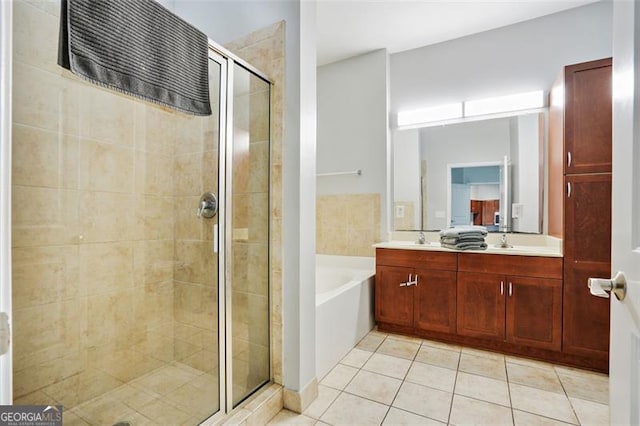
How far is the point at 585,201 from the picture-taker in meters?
2.05

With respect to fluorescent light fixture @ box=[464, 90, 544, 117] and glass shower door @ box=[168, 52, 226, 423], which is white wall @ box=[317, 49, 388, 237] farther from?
glass shower door @ box=[168, 52, 226, 423]

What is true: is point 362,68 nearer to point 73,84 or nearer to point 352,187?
point 352,187

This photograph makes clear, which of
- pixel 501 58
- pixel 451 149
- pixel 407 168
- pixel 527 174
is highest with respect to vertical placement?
pixel 501 58

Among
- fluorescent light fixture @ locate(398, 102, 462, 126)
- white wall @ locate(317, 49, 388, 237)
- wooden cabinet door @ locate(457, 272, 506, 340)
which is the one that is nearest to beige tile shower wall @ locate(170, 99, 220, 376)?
white wall @ locate(317, 49, 388, 237)

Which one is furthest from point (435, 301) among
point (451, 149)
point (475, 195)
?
point (451, 149)

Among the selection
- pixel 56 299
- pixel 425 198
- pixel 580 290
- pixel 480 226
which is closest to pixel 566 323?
pixel 580 290

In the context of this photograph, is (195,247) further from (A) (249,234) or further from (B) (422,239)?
(B) (422,239)

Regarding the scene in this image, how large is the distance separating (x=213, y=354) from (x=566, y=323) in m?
2.30

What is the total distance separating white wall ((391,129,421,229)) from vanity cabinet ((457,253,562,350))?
31.5 inches

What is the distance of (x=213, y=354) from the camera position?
1.60 meters

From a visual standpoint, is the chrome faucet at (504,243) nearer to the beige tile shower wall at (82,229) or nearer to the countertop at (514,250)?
the countertop at (514,250)

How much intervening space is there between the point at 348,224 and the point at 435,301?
1.13m

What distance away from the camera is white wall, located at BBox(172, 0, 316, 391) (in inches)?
65.1

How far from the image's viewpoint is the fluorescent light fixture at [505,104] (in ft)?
8.71
